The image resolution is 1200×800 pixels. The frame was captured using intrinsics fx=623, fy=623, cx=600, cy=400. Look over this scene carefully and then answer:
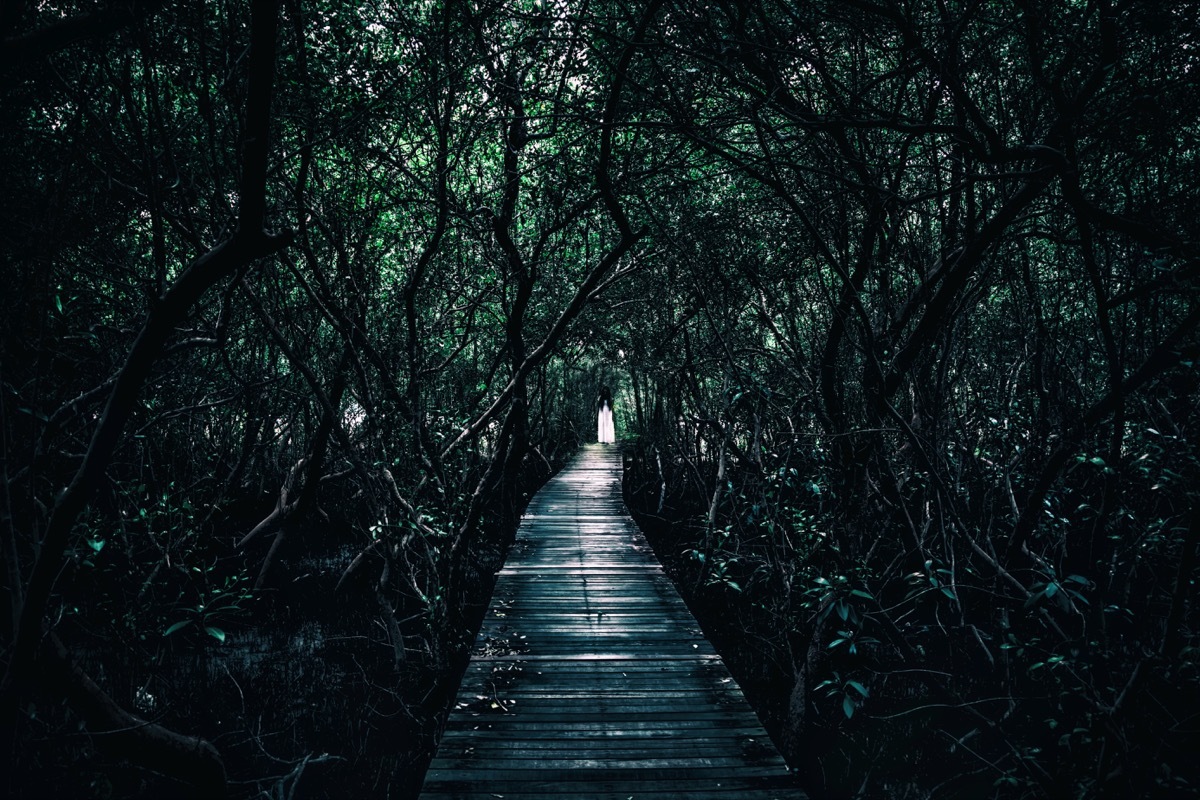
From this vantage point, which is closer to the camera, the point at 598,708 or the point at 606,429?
the point at 598,708

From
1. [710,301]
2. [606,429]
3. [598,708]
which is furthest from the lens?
[606,429]

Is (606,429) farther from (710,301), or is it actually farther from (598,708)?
(598,708)

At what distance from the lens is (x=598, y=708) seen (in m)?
3.84

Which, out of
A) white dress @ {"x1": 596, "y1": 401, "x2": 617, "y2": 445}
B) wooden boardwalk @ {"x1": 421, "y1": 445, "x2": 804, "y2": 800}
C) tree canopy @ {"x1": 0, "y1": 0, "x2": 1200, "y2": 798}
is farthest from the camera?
white dress @ {"x1": 596, "y1": 401, "x2": 617, "y2": 445}

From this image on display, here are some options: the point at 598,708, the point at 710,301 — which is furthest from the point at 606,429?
the point at 598,708

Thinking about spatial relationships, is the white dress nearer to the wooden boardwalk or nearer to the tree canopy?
the tree canopy

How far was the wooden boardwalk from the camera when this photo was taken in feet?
10.2

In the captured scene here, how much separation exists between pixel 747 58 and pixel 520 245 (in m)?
5.08

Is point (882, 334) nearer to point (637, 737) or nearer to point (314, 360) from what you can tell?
point (637, 737)

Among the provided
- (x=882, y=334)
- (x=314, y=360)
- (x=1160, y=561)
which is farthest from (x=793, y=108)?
(x=314, y=360)

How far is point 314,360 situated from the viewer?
25.0 ft

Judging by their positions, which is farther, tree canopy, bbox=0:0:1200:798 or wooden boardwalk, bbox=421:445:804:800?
wooden boardwalk, bbox=421:445:804:800

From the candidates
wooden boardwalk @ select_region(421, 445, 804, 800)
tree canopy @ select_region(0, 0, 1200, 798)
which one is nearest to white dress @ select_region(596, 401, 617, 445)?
tree canopy @ select_region(0, 0, 1200, 798)

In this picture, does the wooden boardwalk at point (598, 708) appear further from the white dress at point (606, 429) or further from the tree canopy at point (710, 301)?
the white dress at point (606, 429)
